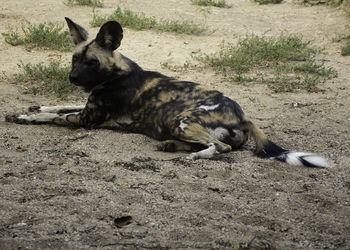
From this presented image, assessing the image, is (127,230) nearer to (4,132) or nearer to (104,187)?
(104,187)

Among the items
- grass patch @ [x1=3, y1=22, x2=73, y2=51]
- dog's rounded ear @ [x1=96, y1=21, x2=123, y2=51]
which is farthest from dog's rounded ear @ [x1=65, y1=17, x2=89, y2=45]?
grass patch @ [x1=3, y1=22, x2=73, y2=51]

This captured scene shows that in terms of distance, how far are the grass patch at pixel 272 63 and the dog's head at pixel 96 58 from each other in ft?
7.22

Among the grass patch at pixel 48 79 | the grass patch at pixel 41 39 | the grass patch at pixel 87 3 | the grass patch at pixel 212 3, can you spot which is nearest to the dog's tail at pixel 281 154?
the grass patch at pixel 48 79

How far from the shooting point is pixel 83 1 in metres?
8.80

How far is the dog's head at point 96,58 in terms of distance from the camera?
4.45m

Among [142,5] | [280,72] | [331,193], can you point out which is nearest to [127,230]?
[331,193]

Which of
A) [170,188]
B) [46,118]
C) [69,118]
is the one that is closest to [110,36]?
[69,118]

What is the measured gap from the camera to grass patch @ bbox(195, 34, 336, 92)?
6348mm

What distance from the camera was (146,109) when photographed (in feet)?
14.6

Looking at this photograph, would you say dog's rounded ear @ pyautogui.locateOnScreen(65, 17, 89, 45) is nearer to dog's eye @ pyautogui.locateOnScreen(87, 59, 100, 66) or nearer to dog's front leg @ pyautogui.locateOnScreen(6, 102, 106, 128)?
dog's eye @ pyautogui.locateOnScreen(87, 59, 100, 66)

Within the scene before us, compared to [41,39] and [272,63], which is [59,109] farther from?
[272,63]

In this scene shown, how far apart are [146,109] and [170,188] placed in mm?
1363

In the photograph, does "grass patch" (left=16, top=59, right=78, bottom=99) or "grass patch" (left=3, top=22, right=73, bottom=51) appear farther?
"grass patch" (left=3, top=22, right=73, bottom=51)

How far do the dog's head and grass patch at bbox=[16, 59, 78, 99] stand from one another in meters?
1.13
